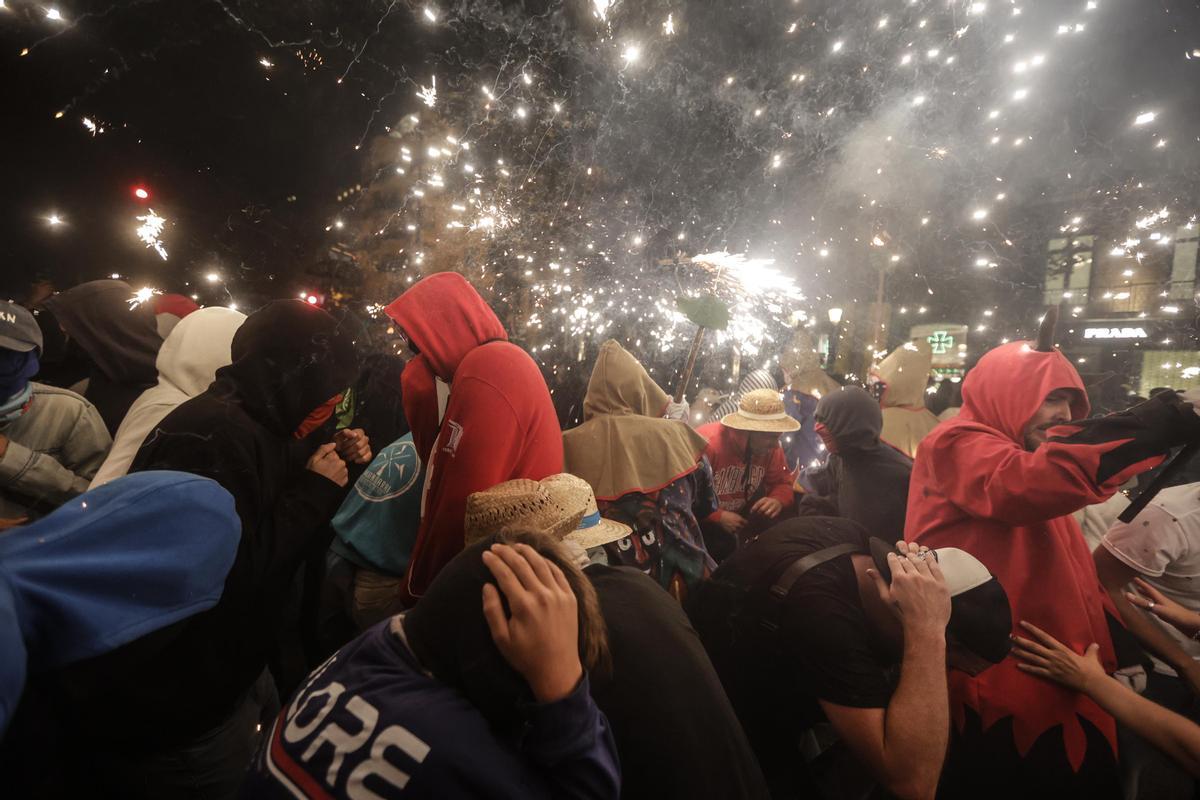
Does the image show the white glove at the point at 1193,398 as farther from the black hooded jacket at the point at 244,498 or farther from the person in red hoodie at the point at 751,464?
the black hooded jacket at the point at 244,498

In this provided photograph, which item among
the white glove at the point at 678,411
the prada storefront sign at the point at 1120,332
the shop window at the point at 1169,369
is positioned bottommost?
the white glove at the point at 678,411

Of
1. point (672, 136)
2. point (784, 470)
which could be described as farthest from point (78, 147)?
point (784, 470)

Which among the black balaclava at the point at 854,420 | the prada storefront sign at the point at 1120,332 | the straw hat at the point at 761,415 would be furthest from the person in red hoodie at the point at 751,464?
the prada storefront sign at the point at 1120,332

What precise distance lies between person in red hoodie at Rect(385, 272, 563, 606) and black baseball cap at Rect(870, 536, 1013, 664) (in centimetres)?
178

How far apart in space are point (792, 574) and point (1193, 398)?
5.13ft

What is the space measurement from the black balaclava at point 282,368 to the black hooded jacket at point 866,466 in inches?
130

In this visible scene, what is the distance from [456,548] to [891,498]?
3.03m

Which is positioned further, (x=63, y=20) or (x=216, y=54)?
(x=216, y=54)

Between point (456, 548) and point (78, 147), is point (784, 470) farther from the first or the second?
point (78, 147)

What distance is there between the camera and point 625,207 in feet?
19.0

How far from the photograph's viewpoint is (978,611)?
1.71 metres

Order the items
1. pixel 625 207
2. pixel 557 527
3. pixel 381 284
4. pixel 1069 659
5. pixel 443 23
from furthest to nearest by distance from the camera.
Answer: pixel 625 207 < pixel 381 284 < pixel 443 23 < pixel 1069 659 < pixel 557 527

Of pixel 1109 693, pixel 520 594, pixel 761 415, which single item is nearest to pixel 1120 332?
pixel 761 415

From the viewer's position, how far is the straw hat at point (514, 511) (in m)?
1.63
